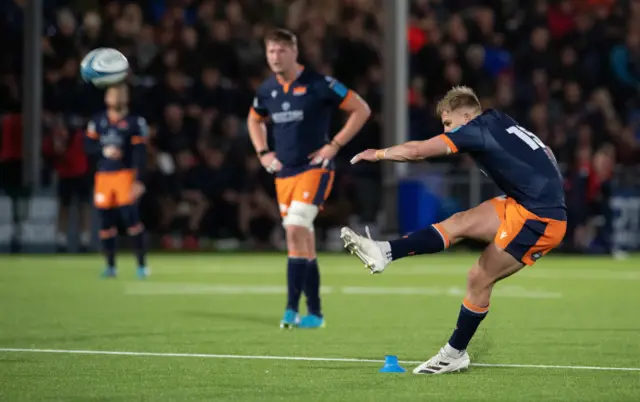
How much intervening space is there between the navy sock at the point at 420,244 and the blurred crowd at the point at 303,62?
14.2m

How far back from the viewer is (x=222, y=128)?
22.4m

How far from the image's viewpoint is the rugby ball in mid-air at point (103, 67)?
12.4 m

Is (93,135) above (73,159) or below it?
above

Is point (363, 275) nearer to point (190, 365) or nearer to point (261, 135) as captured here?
point (261, 135)

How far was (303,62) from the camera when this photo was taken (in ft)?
74.0

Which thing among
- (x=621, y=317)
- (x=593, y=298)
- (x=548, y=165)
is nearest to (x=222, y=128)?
(x=593, y=298)

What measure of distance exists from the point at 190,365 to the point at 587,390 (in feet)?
8.08

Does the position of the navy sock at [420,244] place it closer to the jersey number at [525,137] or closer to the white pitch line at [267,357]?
the jersey number at [525,137]

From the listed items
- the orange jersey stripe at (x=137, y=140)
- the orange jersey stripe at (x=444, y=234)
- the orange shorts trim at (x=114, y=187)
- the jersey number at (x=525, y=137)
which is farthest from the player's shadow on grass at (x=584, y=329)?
the orange shorts trim at (x=114, y=187)

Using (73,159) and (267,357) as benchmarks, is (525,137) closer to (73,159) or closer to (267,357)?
(267,357)

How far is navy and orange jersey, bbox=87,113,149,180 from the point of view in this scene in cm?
1677

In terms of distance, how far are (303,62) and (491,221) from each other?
14839mm

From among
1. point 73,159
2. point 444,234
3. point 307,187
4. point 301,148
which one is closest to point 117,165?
point 73,159

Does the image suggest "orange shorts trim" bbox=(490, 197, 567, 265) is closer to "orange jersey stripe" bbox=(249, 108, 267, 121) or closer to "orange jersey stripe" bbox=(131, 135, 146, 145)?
"orange jersey stripe" bbox=(249, 108, 267, 121)
